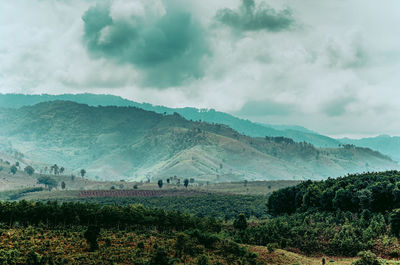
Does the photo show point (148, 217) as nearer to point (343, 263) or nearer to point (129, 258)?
point (129, 258)

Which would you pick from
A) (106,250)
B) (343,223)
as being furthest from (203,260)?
(343,223)

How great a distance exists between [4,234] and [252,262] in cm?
6900

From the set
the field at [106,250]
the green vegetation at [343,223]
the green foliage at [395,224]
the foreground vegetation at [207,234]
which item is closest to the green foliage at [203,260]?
the foreground vegetation at [207,234]

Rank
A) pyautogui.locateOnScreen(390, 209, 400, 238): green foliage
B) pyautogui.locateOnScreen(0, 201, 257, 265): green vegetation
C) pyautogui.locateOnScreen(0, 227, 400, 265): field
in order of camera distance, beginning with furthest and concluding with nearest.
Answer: pyautogui.locateOnScreen(390, 209, 400, 238): green foliage < pyautogui.locateOnScreen(0, 201, 257, 265): green vegetation < pyautogui.locateOnScreen(0, 227, 400, 265): field

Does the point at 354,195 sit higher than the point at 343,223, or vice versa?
the point at 354,195

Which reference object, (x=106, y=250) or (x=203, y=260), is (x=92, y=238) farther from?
(x=203, y=260)

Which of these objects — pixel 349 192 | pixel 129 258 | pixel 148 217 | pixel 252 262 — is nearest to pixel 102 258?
pixel 129 258

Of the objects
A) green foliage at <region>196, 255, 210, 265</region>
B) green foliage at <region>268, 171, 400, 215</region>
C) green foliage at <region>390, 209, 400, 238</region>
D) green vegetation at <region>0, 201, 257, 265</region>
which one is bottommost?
green foliage at <region>196, 255, 210, 265</region>

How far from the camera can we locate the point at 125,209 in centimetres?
14975

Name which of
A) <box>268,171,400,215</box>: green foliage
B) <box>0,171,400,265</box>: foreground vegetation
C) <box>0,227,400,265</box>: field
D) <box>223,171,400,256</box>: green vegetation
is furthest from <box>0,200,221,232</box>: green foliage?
<box>268,171,400,215</box>: green foliage

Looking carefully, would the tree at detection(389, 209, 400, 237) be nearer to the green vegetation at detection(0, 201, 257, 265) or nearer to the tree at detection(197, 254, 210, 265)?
the green vegetation at detection(0, 201, 257, 265)

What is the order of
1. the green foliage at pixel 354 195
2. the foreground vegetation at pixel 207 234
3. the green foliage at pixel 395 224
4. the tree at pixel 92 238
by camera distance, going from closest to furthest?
the foreground vegetation at pixel 207 234 < the tree at pixel 92 238 < the green foliage at pixel 395 224 < the green foliage at pixel 354 195

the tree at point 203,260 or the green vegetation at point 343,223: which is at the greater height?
the green vegetation at point 343,223

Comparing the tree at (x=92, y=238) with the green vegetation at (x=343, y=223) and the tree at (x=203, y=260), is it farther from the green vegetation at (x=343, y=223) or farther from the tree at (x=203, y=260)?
the green vegetation at (x=343, y=223)
